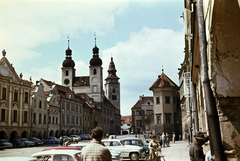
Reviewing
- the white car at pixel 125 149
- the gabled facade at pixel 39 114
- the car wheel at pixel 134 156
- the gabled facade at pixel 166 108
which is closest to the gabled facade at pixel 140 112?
the gabled facade at pixel 39 114

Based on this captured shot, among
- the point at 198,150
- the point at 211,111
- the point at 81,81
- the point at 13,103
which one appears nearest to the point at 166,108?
the point at 13,103

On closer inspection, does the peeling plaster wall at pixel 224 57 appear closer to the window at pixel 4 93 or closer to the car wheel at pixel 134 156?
the car wheel at pixel 134 156

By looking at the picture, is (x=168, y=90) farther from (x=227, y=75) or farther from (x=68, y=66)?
(x=68, y=66)

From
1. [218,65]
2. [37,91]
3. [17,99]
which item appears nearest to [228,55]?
[218,65]

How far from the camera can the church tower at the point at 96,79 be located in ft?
339

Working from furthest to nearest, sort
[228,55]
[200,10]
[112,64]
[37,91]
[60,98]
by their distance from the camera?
[112,64] → [60,98] → [37,91] → [200,10] → [228,55]

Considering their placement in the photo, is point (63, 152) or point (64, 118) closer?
point (63, 152)

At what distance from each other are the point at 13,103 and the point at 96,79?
191 ft

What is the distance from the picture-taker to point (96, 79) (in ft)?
347

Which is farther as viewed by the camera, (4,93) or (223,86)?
(4,93)

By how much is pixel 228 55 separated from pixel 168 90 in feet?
146

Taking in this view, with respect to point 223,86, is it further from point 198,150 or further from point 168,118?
point 168,118

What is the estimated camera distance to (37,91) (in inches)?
2197

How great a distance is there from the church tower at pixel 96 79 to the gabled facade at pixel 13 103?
51.5 meters
